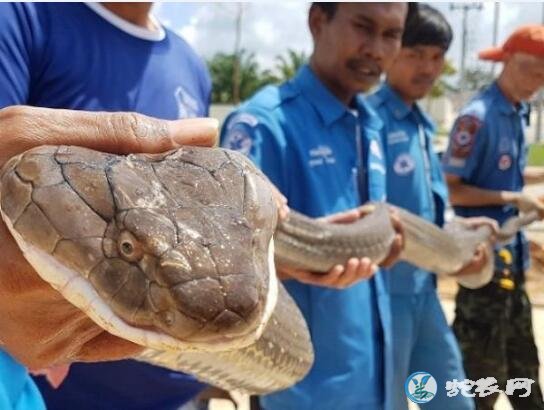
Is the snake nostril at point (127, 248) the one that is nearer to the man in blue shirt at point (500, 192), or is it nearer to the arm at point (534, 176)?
the man in blue shirt at point (500, 192)

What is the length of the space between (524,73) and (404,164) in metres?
1.41

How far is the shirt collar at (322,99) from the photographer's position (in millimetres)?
2781

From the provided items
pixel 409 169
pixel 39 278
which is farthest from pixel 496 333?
pixel 39 278

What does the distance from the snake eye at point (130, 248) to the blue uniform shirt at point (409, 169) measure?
2.29m

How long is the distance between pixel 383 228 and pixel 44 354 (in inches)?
72.1

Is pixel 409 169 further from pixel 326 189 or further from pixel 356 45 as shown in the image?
pixel 326 189

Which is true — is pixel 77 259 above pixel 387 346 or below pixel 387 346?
above

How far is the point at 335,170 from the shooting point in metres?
2.70

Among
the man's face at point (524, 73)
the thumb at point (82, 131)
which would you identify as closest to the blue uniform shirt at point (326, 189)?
the thumb at point (82, 131)

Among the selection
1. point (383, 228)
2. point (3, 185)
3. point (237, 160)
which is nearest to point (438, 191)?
point (383, 228)

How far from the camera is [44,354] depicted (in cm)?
131

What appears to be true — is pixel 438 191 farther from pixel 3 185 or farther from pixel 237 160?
pixel 3 185

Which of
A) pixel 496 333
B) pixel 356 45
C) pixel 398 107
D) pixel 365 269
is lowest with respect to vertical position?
pixel 496 333
